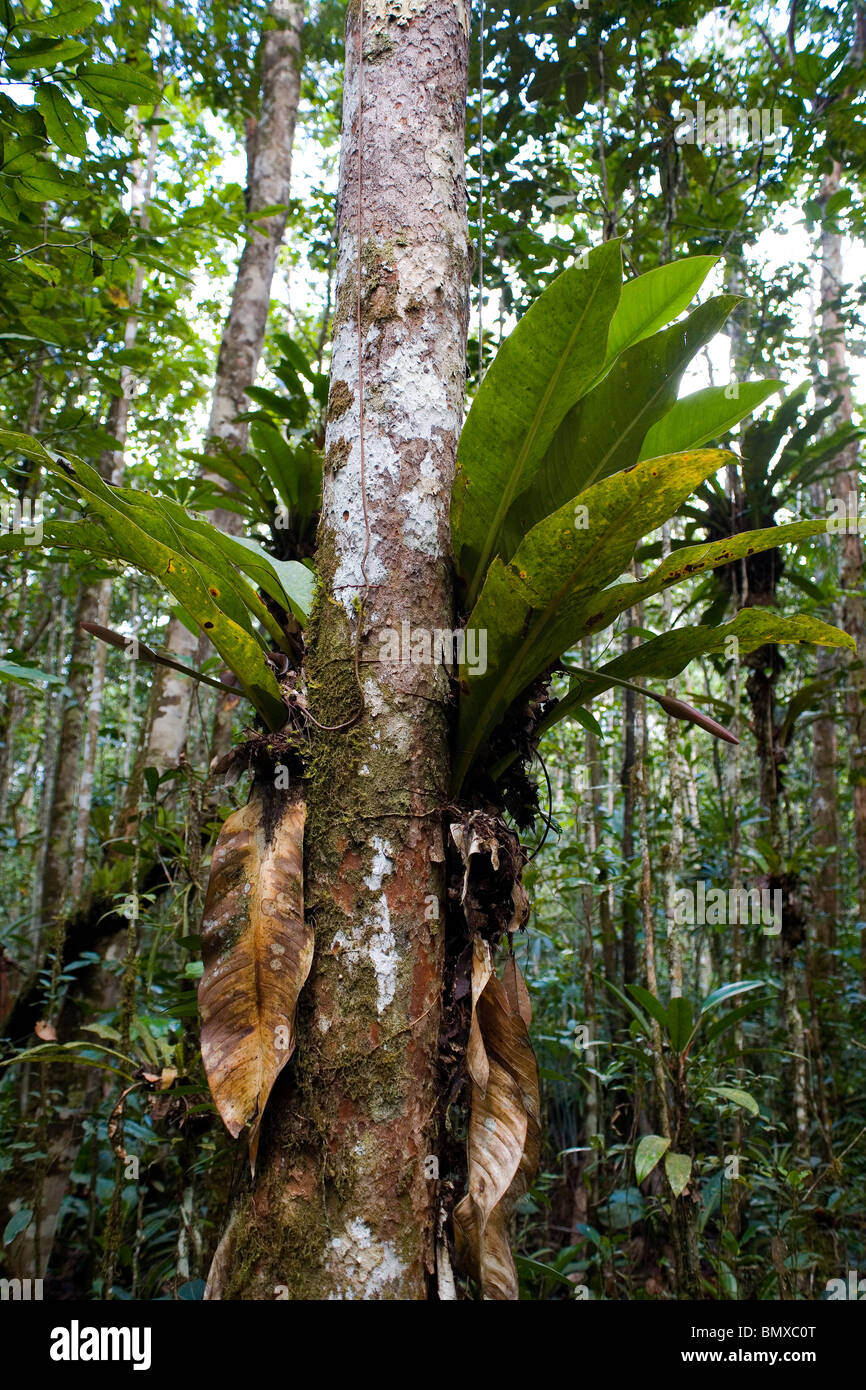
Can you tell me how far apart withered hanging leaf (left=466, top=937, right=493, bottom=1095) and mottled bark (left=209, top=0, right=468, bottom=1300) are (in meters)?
0.05

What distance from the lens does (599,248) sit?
1085 millimetres

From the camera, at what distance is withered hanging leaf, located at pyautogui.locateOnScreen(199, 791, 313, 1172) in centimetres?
95

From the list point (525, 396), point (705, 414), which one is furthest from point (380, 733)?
point (705, 414)

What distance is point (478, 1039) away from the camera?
1.04 metres

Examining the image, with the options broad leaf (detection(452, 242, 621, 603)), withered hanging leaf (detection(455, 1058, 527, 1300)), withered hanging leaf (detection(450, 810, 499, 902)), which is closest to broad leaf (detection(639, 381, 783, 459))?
broad leaf (detection(452, 242, 621, 603))

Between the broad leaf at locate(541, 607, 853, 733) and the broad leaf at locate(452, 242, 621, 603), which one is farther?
the broad leaf at locate(541, 607, 853, 733)

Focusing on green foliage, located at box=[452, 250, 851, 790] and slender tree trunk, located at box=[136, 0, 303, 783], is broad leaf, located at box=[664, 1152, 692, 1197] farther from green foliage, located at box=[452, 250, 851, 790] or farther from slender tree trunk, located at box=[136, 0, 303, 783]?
slender tree trunk, located at box=[136, 0, 303, 783]

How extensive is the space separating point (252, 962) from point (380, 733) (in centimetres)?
36

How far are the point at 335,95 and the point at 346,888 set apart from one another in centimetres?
737

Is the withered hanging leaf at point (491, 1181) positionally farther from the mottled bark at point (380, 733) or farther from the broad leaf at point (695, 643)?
the broad leaf at point (695, 643)

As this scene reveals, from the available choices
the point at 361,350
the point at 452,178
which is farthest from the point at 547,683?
the point at 452,178

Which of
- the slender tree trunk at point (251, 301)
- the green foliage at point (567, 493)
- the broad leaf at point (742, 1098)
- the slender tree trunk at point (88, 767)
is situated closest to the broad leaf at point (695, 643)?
the green foliage at point (567, 493)

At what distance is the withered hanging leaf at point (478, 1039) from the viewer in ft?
3.36

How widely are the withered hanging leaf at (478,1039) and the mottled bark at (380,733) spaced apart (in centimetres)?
5
